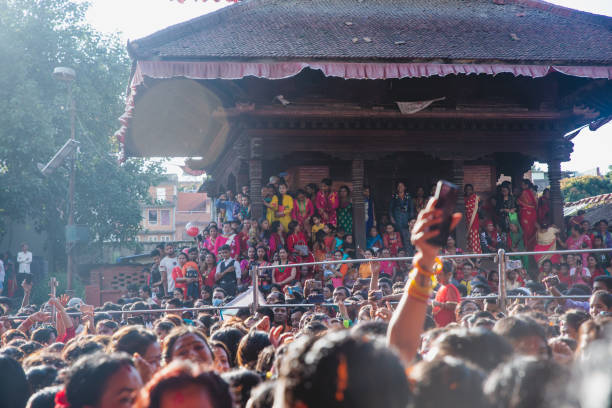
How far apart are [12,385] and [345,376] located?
242cm

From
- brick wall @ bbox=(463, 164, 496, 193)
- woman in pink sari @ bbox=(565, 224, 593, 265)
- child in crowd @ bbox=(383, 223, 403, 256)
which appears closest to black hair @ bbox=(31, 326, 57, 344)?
child in crowd @ bbox=(383, 223, 403, 256)

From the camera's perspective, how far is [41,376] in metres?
3.82

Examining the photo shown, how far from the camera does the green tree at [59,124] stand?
24.8m

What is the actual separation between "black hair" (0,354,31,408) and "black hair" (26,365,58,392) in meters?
0.32

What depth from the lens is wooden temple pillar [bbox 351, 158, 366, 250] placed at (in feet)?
43.5

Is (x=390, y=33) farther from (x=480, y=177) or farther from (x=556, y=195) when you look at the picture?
(x=556, y=195)

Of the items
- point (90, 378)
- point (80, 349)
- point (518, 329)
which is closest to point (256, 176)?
point (80, 349)

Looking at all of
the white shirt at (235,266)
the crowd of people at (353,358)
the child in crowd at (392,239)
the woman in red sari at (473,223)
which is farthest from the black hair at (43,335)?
the woman in red sari at (473,223)

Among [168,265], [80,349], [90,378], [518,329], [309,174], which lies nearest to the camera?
[90,378]

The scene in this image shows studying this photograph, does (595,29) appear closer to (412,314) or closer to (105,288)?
(412,314)

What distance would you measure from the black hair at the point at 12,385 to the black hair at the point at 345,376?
220 cm

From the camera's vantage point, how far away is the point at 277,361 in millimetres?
3404

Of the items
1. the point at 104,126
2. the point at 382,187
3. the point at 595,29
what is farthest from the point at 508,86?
the point at 104,126

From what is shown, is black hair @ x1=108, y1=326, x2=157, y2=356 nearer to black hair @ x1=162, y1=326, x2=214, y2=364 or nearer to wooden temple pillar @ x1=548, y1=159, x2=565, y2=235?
black hair @ x1=162, y1=326, x2=214, y2=364
